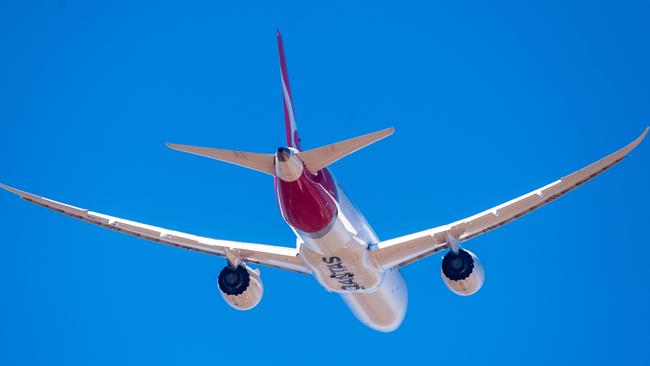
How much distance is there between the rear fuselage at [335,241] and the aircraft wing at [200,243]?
61.2 inches

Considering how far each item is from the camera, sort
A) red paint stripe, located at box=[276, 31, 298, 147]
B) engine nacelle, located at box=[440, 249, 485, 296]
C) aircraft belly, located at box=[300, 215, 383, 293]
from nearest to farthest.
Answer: aircraft belly, located at box=[300, 215, 383, 293], engine nacelle, located at box=[440, 249, 485, 296], red paint stripe, located at box=[276, 31, 298, 147]

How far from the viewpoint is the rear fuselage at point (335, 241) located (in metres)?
31.8

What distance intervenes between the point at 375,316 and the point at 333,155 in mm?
11706

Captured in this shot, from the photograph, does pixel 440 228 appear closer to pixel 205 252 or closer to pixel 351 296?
pixel 351 296

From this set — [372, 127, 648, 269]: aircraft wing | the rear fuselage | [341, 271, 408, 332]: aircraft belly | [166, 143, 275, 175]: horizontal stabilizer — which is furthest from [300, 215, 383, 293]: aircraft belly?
[166, 143, 275, 175]: horizontal stabilizer

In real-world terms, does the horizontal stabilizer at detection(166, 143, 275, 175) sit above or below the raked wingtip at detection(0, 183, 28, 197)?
below

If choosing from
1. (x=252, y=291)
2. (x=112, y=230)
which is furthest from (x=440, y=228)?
(x=112, y=230)

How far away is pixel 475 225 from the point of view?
3594 cm

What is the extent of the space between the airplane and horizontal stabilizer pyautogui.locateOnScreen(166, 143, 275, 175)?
6 cm

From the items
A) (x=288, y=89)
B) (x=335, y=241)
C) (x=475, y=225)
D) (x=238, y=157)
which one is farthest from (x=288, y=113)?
(x=238, y=157)

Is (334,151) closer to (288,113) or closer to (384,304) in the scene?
(288,113)

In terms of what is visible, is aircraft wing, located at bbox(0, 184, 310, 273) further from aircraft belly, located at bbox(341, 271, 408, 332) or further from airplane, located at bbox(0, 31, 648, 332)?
aircraft belly, located at bbox(341, 271, 408, 332)

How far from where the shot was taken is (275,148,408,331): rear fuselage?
31797 mm

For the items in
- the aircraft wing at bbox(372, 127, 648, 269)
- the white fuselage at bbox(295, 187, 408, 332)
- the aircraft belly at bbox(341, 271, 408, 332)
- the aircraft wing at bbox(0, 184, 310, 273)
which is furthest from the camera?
the aircraft belly at bbox(341, 271, 408, 332)
